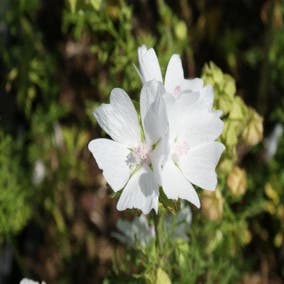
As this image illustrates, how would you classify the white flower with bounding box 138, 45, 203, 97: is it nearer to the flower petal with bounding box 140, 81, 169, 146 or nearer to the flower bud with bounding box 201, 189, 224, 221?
the flower petal with bounding box 140, 81, 169, 146

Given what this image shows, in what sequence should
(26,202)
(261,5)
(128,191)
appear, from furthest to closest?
(261,5), (26,202), (128,191)

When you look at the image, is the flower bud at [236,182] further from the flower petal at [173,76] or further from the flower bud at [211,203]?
the flower petal at [173,76]

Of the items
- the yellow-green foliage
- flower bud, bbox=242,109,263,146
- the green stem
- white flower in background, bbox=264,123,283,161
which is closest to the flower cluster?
the green stem

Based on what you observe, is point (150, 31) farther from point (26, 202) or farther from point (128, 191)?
point (128, 191)

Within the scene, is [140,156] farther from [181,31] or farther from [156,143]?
[181,31]

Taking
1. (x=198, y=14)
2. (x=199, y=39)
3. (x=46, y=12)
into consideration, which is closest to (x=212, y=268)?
(x=199, y=39)

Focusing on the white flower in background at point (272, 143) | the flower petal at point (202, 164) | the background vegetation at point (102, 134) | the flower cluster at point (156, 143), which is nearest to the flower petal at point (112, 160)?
the flower cluster at point (156, 143)
